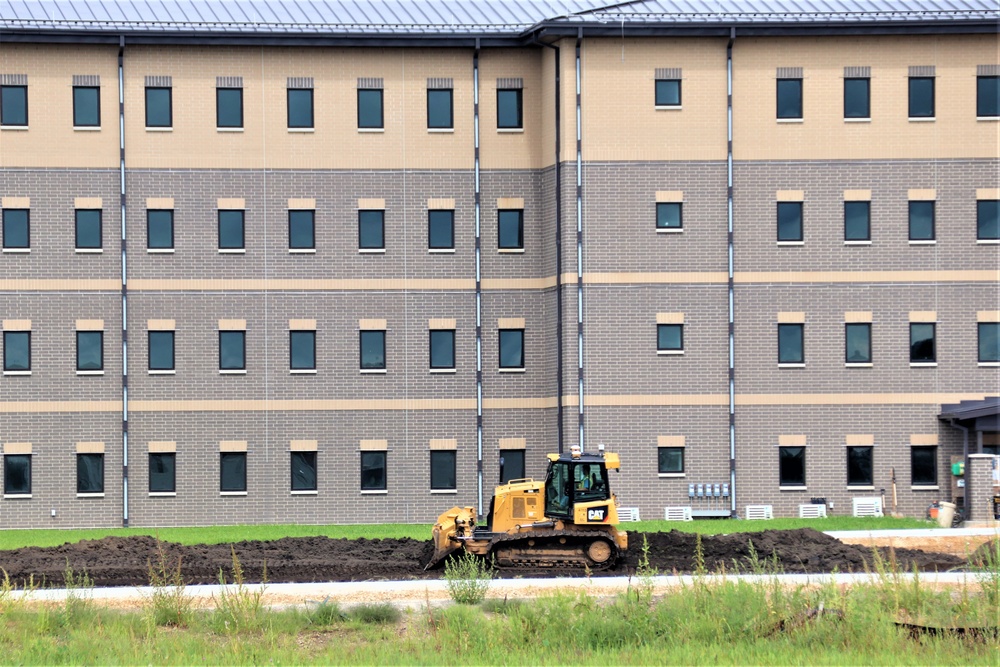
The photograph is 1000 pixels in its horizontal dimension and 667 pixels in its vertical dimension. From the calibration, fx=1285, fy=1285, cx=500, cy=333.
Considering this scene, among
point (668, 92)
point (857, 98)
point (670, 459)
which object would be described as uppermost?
point (668, 92)

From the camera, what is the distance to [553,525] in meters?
26.1

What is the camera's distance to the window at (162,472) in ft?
124

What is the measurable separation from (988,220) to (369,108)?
18.7 m

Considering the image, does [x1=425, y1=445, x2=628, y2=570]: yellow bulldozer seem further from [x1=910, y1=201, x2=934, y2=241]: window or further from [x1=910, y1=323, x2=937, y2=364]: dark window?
[x1=910, y1=201, x2=934, y2=241]: window

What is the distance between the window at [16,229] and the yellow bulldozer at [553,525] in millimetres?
18463

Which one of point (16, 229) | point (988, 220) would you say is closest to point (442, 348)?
point (16, 229)

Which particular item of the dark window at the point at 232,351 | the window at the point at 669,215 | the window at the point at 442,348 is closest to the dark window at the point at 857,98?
the window at the point at 669,215

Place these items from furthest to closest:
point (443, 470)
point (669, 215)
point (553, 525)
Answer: point (443, 470) → point (669, 215) → point (553, 525)

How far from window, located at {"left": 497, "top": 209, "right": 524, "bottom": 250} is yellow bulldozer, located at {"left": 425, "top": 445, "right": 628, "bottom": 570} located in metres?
13.5

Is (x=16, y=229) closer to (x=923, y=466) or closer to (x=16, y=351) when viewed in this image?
(x=16, y=351)

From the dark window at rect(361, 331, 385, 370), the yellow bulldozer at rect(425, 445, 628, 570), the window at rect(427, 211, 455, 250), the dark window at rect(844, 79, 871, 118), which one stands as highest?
the dark window at rect(844, 79, 871, 118)

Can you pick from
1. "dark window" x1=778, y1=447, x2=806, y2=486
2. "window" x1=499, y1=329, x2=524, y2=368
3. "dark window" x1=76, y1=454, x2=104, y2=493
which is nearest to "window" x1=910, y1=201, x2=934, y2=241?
"dark window" x1=778, y1=447, x2=806, y2=486

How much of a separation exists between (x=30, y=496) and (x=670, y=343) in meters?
19.1

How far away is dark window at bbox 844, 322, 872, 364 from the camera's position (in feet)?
123
